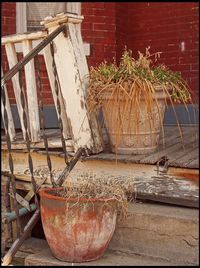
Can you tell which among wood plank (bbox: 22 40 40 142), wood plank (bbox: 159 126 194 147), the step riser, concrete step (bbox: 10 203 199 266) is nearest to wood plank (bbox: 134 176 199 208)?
concrete step (bbox: 10 203 199 266)

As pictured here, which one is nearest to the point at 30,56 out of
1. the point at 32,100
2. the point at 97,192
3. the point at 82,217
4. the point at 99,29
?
the point at 32,100

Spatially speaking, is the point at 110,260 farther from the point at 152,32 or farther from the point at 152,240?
the point at 152,32

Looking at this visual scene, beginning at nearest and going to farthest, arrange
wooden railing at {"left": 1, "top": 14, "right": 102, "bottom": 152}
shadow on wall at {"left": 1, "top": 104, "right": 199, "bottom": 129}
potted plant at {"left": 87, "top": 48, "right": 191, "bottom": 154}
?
potted plant at {"left": 87, "top": 48, "right": 191, "bottom": 154}, wooden railing at {"left": 1, "top": 14, "right": 102, "bottom": 152}, shadow on wall at {"left": 1, "top": 104, "right": 199, "bottom": 129}

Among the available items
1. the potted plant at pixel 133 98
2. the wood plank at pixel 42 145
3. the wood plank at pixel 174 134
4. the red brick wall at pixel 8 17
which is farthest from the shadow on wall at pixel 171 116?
the potted plant at pixel 133 98

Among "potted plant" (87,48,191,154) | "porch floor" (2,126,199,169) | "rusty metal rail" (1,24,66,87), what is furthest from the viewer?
"potted plant" (87,48,191,154)

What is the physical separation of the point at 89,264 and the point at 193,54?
12.1 ft

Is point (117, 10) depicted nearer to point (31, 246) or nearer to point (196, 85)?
point (196, 85)

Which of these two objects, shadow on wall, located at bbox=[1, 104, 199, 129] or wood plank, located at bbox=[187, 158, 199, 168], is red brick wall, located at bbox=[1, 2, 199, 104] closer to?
shadow on wall, located at bbox=[1, 104, 199, 129]

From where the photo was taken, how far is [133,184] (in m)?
3.53

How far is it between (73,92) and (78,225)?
125 centimetres

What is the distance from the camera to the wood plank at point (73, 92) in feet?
12.8

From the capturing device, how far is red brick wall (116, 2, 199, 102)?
6.11 meters

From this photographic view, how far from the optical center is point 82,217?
9.93ft

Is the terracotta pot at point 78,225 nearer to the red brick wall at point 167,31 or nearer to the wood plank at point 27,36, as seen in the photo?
the wood plank at point 27,36
